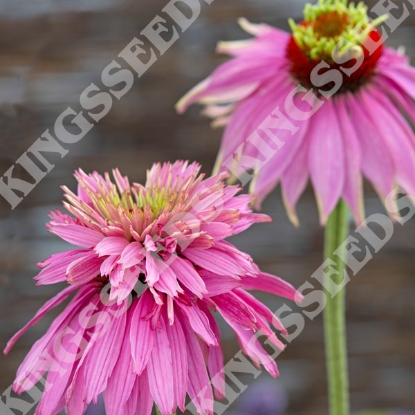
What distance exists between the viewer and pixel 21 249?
117 centimetres

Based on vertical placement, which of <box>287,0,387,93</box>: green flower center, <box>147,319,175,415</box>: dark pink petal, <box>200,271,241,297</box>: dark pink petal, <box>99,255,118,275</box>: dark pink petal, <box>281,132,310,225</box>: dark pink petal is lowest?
<box>147,319,175,415</box>: dark pink petal

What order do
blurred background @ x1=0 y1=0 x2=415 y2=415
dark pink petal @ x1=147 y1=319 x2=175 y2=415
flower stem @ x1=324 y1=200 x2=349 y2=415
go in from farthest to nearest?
blurred background @ x1=0 y1=0 x2=415 y2=415, flower stem @ x1=324 y1=200 x2=349 y2=415, dark pink petal @ x1=147 y1=319 x2=175 y2=415

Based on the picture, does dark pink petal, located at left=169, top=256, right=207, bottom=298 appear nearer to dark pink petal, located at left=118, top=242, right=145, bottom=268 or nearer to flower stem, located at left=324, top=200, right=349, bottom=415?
dark pink petal, located at left=118, top=242, right=145, bottom=268

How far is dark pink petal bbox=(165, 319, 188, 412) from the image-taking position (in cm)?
28

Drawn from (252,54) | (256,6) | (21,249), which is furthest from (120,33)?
(252,54)

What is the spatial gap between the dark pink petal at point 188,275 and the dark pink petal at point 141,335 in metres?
0.02

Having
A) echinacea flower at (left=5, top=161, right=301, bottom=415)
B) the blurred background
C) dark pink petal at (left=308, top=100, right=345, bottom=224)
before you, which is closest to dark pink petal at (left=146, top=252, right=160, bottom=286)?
echinacea flower at (left=5, top=161, right=301, bottom=415)

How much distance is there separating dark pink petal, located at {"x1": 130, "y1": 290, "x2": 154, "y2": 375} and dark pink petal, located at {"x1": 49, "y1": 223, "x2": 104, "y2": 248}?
33 millimetres

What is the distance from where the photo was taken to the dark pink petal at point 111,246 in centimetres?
30

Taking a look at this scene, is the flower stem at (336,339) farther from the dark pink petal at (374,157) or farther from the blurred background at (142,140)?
the blurred background at (142,140)

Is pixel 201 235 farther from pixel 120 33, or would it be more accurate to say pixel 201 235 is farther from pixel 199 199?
pixel 120 33

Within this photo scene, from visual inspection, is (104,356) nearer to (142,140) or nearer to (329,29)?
(329,29)

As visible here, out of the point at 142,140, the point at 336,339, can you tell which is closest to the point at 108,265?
the point at 336,339

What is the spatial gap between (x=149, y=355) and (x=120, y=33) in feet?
3.08
